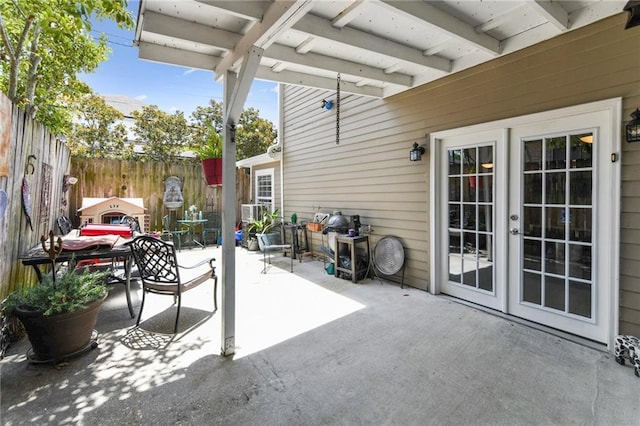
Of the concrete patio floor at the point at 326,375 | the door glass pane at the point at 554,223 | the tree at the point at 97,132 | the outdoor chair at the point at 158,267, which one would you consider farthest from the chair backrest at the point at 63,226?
the tree at the point at 97,132

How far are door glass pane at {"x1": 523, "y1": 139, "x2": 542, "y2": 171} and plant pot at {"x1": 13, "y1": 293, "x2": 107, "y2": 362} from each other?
4.28 meters

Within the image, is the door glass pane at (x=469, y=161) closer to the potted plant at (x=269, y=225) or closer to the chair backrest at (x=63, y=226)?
the potted plant at (x=269, y=225)

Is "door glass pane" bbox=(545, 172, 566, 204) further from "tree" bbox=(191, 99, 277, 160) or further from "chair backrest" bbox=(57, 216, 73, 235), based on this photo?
"tree" bbox=(191, 99, 277, 160)

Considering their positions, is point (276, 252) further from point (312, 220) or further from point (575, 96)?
point (575, 96)

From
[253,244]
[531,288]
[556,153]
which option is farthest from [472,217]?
[253,244]

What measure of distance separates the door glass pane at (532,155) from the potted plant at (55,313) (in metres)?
4.25

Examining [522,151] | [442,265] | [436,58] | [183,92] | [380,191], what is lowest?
[442,265]

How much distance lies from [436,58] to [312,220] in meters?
3.77

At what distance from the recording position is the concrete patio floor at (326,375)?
186cm

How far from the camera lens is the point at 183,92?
14289mm

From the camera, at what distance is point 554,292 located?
3057mm

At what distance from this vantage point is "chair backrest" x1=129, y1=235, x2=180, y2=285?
3018 millimetres

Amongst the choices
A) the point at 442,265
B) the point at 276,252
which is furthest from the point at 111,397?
the point at 276,252

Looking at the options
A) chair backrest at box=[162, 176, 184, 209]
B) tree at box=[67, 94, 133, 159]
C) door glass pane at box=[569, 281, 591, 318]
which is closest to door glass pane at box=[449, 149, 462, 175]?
door glass pane at box=[569, 281, 591, 318]
